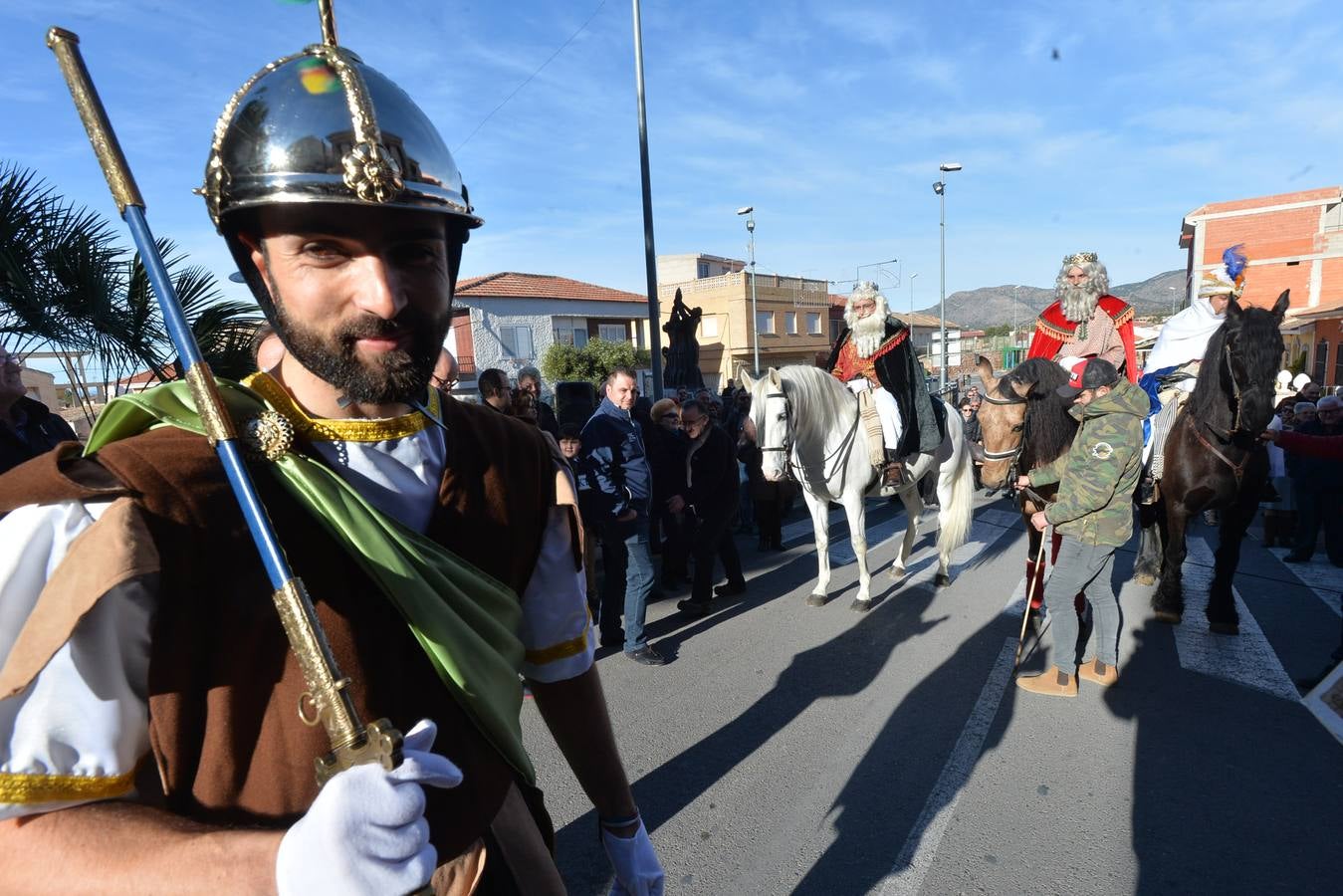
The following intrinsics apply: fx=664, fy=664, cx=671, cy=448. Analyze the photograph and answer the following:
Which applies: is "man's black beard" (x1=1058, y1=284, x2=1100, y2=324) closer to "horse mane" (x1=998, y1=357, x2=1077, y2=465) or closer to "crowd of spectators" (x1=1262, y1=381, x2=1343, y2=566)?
"horse mane" (x1=998, y1=357, x2=1077, y2=465)

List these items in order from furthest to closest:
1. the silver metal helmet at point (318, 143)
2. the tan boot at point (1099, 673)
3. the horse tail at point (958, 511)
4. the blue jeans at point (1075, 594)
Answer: the horse tail at point (958, 511) < the tan boot at point (1099, 673) < the blue jeans at point (1075, 594) < the silver metal helmet at point (318, 143)

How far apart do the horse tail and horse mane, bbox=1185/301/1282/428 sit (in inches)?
82.5

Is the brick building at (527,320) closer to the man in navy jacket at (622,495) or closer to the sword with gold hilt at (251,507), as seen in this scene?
the man in navy jacket at (622,495)

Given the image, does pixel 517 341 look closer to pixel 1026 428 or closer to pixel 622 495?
pixel 622 495

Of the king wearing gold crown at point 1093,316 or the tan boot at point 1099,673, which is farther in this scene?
the king wearing gold crown at point 1093,316

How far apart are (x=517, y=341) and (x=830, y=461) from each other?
23.0 m

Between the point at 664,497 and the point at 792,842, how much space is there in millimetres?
3283

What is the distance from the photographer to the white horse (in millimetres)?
5238

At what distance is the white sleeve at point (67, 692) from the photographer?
0.67m

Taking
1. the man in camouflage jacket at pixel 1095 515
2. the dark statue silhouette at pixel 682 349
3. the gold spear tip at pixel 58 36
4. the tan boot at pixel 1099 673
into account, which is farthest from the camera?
the dark statue silhouette at pixel 682 349

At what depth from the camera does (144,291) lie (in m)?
4.17

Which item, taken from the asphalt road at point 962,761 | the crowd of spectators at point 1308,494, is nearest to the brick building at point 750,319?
the crowd of spectators at point 1308,494

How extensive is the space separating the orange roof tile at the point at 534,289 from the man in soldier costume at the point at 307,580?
25.6 metres

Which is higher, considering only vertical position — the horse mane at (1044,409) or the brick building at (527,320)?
the brick building at (527,320)
